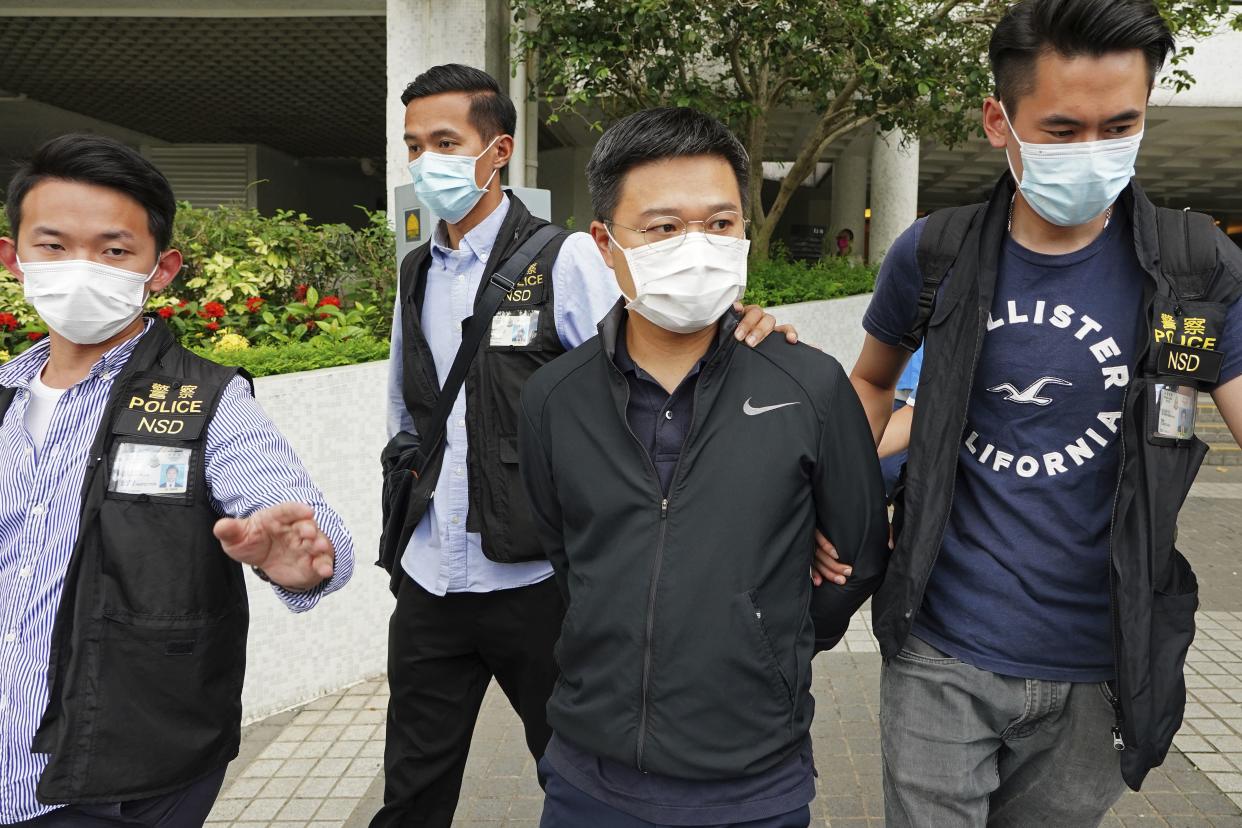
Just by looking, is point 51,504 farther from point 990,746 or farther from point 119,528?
point 990,746

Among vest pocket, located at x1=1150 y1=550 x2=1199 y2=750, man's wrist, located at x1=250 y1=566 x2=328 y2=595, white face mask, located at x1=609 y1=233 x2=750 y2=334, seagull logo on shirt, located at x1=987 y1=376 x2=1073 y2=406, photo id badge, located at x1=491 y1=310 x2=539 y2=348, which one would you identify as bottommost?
vest pocket, located at x1=1150 y1=550 x2=1199 y2=750

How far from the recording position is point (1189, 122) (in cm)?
1412

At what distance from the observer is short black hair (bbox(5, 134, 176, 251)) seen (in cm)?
189

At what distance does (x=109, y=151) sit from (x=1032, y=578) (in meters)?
1.95

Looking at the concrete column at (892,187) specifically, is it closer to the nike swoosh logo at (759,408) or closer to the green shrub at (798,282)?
the green shrub at (798,282)

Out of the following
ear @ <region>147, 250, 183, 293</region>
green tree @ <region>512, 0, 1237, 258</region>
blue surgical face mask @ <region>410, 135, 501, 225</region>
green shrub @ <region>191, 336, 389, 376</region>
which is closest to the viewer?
ear @ <region>147, 250, 183, 293</region>

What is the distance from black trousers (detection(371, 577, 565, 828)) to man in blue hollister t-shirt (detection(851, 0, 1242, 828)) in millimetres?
987

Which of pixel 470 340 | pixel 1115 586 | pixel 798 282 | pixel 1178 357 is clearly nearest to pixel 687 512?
pixel 1115 586

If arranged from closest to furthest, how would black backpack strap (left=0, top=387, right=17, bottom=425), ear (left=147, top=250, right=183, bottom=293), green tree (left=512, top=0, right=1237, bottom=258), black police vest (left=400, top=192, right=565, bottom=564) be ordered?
black backpack strap (left=0, top=387, right=17, bottom=425) → ear (left=147, top=250, right=183, bottom=293) → black police vest (left=400, top=192, right=565, bottom=564) → green tree (left=512, top=0, right=1237, bottom=258)

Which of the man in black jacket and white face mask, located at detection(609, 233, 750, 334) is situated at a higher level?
white face mask, located at detection(609, 233, 750, 334)

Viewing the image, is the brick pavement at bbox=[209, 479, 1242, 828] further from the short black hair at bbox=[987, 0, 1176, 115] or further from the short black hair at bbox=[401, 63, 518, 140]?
the short black hair at bbox=[987, 0, 1176, 115]

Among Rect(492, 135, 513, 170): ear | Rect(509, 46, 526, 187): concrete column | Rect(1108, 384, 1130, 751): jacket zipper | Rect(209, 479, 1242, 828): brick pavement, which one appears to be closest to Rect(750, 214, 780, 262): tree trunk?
Rect(509, 46, 526, 187): concrete column

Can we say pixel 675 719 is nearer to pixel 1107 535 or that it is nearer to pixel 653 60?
pixel 1107 535

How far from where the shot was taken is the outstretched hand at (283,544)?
1.61 metres
